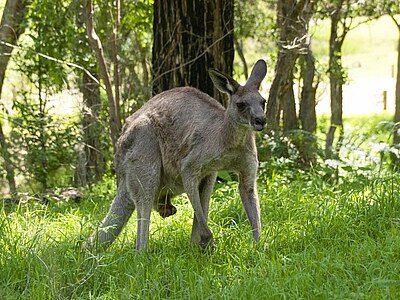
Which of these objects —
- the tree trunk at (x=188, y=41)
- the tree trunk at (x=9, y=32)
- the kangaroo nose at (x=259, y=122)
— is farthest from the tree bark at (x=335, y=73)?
the kangaroo nose at (x=259, y=122)

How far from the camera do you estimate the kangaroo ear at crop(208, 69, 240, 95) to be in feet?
19.4

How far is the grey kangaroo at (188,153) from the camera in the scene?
5.80 meters

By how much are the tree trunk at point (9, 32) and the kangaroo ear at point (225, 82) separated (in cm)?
515

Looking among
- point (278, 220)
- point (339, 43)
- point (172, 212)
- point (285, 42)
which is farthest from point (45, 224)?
point (339, 43)

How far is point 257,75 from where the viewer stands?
6082mm

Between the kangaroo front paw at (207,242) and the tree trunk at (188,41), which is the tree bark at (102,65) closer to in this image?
the tree trunk at (188,41)

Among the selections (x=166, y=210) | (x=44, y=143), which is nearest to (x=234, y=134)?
(x=166, y=210)

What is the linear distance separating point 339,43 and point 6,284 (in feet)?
46.8

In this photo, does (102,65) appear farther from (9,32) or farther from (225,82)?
(9,32)

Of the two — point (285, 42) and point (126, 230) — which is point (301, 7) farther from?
point (126, 230)

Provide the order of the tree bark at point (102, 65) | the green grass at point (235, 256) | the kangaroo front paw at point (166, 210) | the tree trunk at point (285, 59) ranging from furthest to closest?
the tree trunk at point (285, 59)
the tree bark at point (102, 65)
the kangaroo front paw at point (166, 210)
the green grass at point (235, 256)

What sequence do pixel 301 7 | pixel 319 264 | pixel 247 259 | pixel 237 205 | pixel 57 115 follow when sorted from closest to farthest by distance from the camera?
pixel 319 264, pixel 247 259, pixel 237 205, pixel 301 7, pixel 57 115

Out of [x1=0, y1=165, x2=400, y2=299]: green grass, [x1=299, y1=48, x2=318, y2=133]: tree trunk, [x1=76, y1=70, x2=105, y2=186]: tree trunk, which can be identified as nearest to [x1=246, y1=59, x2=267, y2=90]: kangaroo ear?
[x1=0, y1=165, x2=400, y2=299]: green grass

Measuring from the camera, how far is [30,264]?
507 cm
